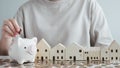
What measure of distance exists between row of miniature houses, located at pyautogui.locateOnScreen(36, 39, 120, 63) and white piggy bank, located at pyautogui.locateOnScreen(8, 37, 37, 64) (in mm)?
41

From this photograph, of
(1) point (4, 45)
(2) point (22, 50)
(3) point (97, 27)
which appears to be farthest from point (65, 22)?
(2) point (22, 50)

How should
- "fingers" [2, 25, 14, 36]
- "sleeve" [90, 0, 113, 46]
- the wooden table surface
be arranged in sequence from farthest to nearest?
"sleeve" [90, 0, 113, 46] → "fingers" [2, 25, 14, 36] → the wooden table surface

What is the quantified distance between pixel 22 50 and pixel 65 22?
0.43 m

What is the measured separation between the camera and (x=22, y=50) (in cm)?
68

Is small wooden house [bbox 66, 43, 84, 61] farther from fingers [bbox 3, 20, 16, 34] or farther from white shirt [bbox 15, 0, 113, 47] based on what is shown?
white shirt [bbox 15, 0, 113, 47]

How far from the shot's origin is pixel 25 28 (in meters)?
1.10

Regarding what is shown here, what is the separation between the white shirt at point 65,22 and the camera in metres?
1.07

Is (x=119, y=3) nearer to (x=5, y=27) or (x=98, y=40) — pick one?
(x=98, y=40)

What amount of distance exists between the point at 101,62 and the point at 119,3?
105 cm

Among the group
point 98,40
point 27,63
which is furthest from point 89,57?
point 98,40

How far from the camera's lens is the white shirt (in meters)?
1.07

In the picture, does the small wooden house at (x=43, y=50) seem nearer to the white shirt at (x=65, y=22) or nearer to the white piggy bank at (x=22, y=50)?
the white piggy bank at (x=22, y=50)

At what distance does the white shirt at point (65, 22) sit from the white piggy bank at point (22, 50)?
1.17ft

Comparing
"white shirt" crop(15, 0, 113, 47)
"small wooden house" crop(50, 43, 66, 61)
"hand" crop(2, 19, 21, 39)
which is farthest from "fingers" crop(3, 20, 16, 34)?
"white shirt" crop(15, 0, 113, 47)
